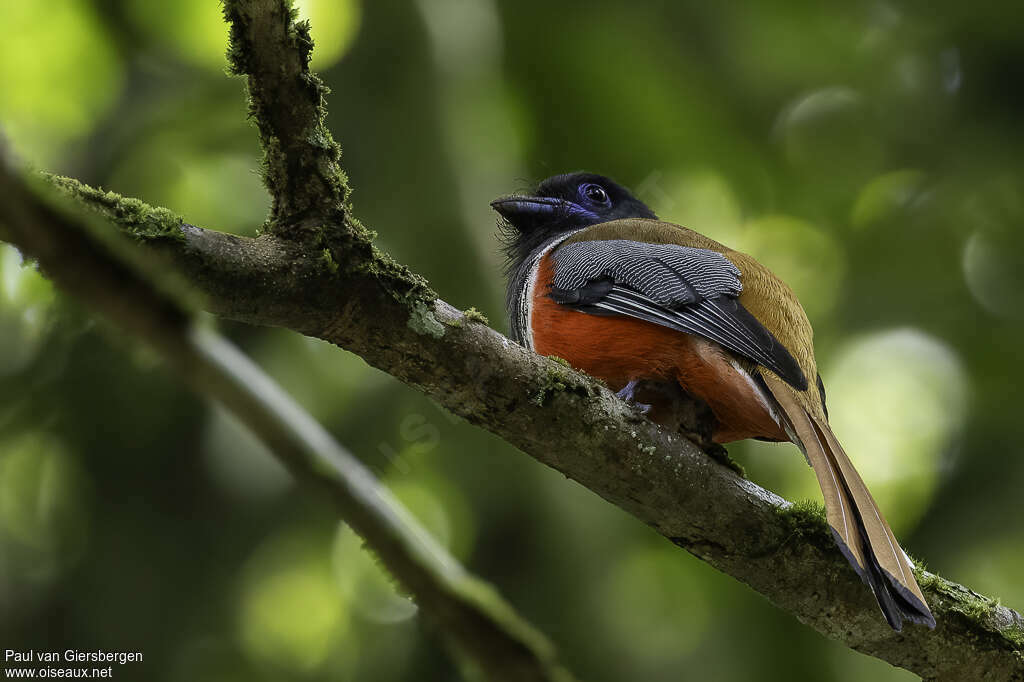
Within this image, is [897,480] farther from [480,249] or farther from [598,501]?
[480,249]

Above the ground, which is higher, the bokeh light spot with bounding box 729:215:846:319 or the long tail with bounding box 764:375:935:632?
the bokeh light spot with bounding box 729:215:846:319

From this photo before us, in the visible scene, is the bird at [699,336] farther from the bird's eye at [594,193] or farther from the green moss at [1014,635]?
the bird's eye at [594,193]

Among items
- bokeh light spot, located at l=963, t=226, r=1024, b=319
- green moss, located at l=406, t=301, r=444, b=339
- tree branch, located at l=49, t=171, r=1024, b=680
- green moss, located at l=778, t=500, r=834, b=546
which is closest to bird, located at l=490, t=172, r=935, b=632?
green moss, located at l=778, t=500, r=834, b=546

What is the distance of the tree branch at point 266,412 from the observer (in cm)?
95

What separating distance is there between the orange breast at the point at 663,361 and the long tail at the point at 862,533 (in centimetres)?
28

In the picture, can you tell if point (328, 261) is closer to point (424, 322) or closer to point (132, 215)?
point (424, 322)

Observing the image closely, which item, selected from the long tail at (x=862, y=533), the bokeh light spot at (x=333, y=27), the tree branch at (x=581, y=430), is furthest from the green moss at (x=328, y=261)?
the bokeh light spot at (x=333, y=27)

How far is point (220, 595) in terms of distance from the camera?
5.20m

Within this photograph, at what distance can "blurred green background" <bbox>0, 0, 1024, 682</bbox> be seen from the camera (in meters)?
5.13

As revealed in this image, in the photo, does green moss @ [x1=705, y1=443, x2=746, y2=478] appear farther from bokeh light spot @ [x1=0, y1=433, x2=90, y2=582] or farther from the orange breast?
bokeh light spot @ [x1=0, y1=433, x2=90, y2=582]

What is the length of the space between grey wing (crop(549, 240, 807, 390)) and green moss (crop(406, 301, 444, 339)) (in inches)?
47.4

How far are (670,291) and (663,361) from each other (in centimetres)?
28

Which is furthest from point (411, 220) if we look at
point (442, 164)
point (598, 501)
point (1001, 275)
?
point (1001, 275)

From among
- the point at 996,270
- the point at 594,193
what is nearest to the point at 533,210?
the point at 594,193
